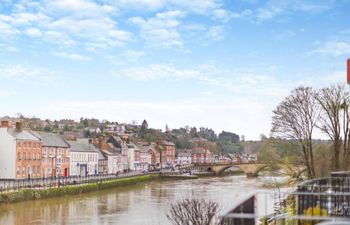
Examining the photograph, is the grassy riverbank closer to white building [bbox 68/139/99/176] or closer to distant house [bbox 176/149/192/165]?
white building [bbox 68/139/99/176]

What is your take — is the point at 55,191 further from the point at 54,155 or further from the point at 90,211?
the point at 54,155

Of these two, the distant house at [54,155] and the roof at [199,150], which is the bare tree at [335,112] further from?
the roof at [199,150]

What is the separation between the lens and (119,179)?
58.1 metres

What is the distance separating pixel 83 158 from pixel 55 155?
323 inches

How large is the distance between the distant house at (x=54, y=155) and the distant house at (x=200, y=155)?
75934 millimetres

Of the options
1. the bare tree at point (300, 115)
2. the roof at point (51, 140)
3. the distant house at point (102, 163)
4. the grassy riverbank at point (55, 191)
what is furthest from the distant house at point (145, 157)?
the bare tree at point (300, 115)

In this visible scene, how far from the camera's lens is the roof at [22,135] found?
50.8m

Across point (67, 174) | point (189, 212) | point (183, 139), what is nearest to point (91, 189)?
point (67, 174)

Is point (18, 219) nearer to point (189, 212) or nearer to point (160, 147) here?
point (189, 212)

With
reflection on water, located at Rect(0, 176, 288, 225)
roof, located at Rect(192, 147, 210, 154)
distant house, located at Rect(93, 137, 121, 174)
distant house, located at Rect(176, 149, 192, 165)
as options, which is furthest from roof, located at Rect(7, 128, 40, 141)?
roof, located at Rect(192, 147, 210, 154)

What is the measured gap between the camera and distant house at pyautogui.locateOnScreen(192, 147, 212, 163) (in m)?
137

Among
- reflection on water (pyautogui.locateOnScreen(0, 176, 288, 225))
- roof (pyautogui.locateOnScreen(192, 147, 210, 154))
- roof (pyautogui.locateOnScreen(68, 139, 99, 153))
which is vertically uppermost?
roof (pyautogui.locateOnScreen(68, 139, 99, 153))

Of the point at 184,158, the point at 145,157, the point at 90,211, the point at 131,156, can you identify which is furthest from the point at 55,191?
the point at 184,158

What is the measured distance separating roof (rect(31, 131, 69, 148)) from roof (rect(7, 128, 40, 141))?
112 centimetres
